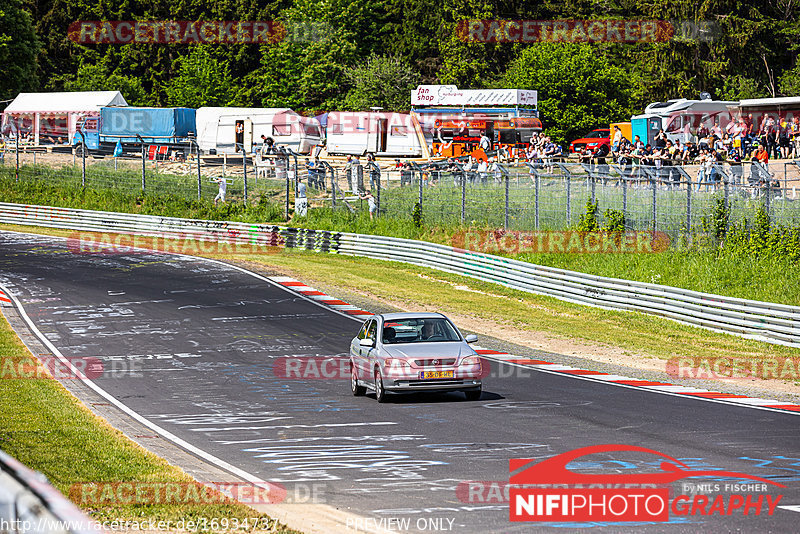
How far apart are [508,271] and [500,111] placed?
83.1 ft

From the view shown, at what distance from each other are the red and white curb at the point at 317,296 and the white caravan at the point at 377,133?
74.4ft

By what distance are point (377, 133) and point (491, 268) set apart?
23.8 m

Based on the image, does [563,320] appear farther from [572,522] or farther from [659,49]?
[659,49]

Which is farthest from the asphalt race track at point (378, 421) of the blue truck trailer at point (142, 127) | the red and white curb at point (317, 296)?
the blue truck trailer at point (142, 127)

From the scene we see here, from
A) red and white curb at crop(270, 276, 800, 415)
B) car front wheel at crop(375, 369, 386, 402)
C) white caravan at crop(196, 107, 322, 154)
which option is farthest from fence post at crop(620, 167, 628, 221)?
→ white caravan at crop(196, 107, 322, 154)

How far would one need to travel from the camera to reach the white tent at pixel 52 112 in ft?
205

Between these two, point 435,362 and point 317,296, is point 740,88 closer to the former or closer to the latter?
point 317,296

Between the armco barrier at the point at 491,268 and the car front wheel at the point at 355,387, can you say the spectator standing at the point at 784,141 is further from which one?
the car front wheel at the point at 355,387

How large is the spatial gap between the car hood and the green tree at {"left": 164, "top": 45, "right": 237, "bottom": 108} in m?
71.3

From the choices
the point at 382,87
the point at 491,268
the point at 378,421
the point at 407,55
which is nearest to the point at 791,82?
the point at 382,87

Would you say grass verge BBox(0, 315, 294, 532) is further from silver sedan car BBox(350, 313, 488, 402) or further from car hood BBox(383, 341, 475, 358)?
car hood BBox(383, 341, 475, 358)

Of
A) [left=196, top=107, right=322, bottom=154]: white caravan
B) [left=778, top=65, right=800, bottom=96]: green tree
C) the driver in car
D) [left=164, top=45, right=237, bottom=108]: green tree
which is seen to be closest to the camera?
the driver in car

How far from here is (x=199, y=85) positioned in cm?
8538

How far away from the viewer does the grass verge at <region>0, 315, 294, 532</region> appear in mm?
9180
